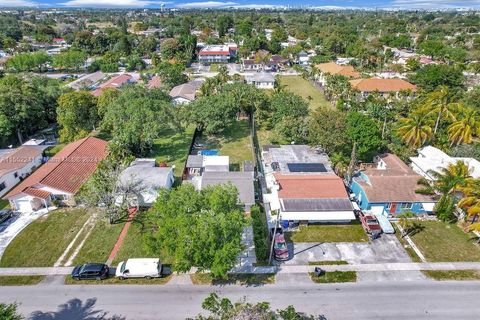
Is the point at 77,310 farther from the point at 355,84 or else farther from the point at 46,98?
the point at 355,84

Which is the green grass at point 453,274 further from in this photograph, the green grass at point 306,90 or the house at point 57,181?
the green grass at point 306,90

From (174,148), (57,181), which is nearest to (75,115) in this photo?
(174,148)

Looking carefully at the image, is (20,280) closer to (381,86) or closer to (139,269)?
(139,269)

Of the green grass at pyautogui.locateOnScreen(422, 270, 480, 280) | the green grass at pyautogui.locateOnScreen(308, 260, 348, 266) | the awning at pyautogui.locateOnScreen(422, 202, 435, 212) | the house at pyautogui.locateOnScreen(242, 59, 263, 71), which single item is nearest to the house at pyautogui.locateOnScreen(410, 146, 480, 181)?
the awning at pyautogui.locateOnScreen(422, 202, 435, 212)

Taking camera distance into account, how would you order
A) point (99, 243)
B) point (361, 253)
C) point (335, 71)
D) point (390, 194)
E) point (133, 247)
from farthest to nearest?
point (335, 71), point (390, 194), point (99, 243), point (133, 247), point (361, 253)

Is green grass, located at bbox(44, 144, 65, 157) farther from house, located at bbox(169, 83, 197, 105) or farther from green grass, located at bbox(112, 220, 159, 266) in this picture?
green grass, located at bbox(112, 220, 159, 266)

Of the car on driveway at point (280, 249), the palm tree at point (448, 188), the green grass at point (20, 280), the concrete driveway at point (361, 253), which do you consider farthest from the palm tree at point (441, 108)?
the green grass at point (20, 280)
